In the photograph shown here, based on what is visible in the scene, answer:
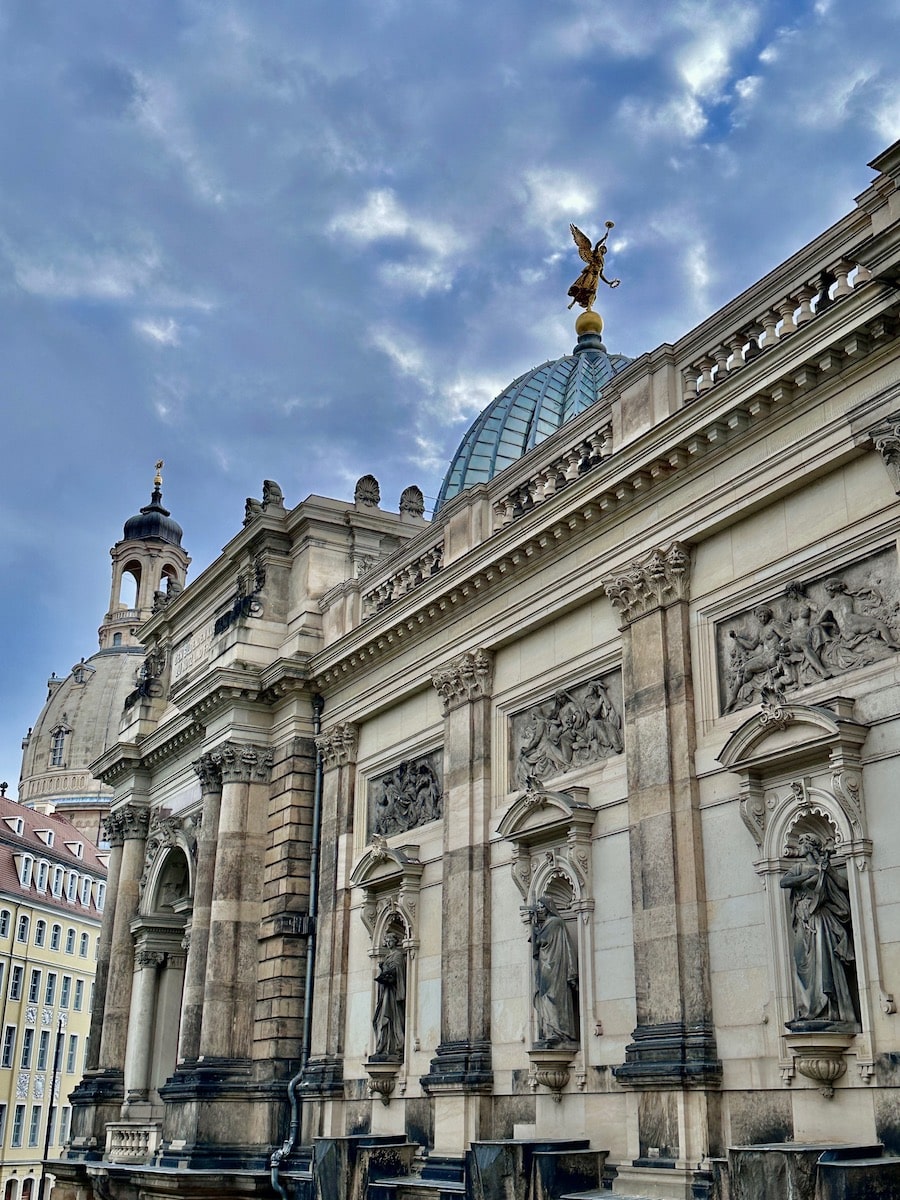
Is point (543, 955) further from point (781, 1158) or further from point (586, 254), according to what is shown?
point (586, 254)

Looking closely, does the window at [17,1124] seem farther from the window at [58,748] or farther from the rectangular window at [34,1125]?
the window at [58,748]

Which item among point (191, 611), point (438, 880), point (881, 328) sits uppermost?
point (191, 611)

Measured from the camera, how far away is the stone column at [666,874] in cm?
1688

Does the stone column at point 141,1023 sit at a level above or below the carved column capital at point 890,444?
below

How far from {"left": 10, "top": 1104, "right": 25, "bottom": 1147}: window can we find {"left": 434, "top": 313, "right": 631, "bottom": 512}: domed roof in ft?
136

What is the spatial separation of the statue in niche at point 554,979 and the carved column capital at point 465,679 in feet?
14.8

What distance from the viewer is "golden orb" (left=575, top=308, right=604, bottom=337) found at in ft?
128

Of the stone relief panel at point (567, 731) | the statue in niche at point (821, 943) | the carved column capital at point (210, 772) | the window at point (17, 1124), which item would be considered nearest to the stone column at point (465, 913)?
the stone relief panel at point (567, 731)

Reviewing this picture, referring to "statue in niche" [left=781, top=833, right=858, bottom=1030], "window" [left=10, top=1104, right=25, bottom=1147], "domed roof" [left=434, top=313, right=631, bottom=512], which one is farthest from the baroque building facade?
"window" [left=10, top=1104, right=25, bottom=1147]

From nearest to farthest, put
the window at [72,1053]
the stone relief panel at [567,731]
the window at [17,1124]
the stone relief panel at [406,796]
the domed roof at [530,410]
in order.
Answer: the stone relief panel at [567,731]
the stone relief panel at [406,796]
the domed roof at [530,410]
the window at [17,1124]
the window at [72,1053]

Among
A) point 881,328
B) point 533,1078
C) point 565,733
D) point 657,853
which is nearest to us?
point 881,328

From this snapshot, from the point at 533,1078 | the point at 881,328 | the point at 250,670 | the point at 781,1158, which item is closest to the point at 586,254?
the point at 250,670

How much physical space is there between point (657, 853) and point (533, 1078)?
174 inches

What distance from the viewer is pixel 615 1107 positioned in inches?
729
